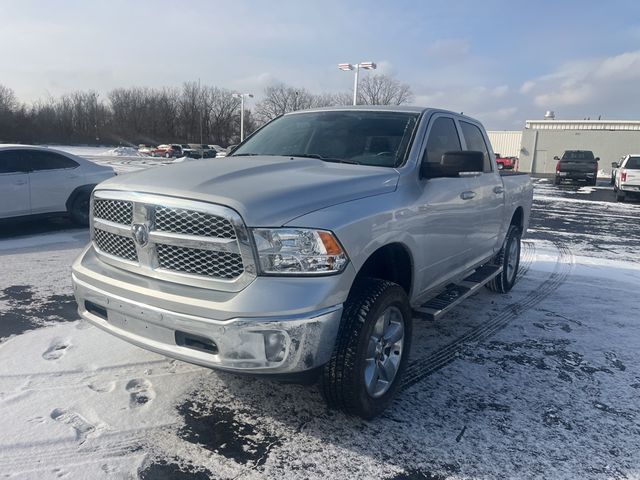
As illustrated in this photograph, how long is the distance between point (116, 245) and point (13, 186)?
630 centimetres

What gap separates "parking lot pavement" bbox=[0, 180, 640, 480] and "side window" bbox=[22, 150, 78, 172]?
426cm

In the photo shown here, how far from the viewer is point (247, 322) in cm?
243

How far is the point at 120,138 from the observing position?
80.7 metres

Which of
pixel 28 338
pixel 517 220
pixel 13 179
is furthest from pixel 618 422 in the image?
pixel 13 179

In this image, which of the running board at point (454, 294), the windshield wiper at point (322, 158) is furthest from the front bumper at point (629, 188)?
the windshield wiper at point (322, 158)

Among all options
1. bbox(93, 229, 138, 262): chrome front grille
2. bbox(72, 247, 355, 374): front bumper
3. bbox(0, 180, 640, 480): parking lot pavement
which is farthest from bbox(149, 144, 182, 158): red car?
bbox(72, 247, 355, 374): front bumper

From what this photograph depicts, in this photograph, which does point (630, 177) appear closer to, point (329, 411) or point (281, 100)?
point (329, 411)

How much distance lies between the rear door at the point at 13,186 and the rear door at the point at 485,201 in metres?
7.05

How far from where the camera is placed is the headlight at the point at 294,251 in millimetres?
2508

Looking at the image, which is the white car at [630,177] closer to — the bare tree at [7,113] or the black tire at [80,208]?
the black tire at [80,208]

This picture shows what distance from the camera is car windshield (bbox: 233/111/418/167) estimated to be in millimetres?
3756

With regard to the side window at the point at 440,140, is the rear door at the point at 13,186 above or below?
below

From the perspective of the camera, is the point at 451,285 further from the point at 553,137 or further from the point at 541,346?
the point at 553,137

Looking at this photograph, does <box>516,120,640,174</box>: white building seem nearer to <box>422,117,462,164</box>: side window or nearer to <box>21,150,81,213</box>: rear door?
<box>21,150,81,213</box>: rear door
